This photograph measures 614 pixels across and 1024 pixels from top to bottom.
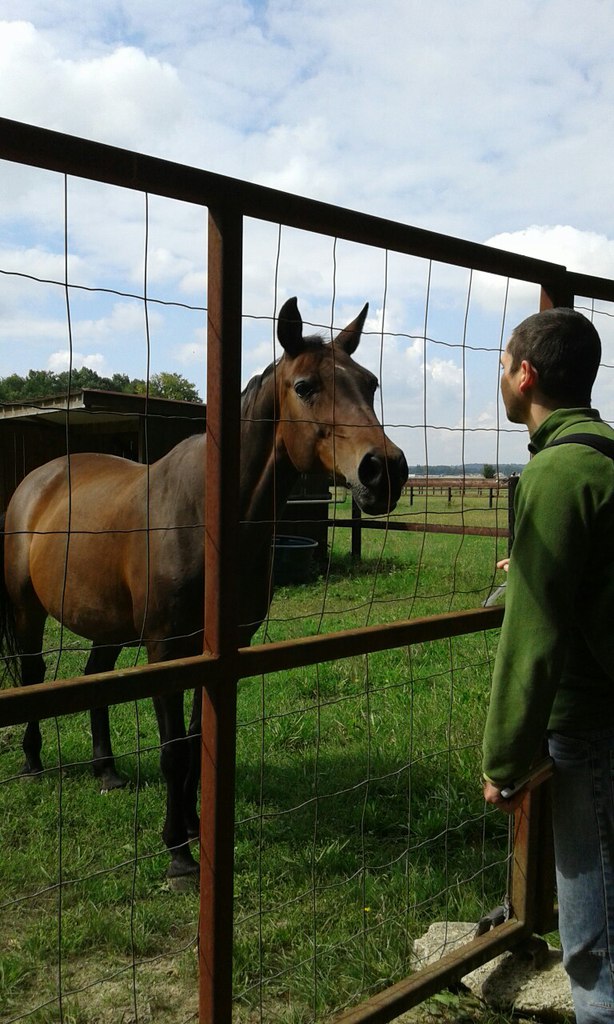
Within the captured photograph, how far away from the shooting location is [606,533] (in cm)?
150

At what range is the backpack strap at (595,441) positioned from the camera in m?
1.50

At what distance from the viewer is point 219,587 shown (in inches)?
69.5

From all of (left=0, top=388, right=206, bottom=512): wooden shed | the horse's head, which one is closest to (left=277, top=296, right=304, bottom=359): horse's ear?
the horse's head

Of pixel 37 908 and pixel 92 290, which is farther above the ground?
pixel 92 290

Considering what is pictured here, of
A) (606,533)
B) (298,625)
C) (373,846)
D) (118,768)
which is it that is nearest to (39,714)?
(606,533)

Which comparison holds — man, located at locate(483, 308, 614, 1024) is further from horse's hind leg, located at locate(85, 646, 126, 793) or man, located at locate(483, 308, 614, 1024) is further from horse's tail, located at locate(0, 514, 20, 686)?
horse's tail, located at locate(0, 514, 20, 686)

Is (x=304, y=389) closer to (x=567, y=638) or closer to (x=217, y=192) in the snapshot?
(x=217, y=192)

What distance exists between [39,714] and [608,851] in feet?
4.01

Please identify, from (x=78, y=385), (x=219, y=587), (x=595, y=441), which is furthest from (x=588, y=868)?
(x=78, y=385)

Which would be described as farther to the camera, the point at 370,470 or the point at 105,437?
the point at 105,437

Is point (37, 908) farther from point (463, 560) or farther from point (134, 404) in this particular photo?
point (463, 560)

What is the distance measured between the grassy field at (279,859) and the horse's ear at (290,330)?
1.01 meters

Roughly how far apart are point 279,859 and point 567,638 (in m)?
2.13

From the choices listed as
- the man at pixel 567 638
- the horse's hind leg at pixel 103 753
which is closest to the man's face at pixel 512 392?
the man at pixel 567 638
